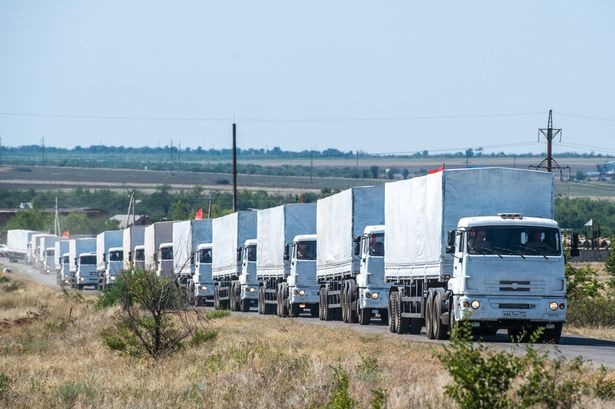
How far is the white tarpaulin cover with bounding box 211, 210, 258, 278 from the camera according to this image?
53125 millimetres

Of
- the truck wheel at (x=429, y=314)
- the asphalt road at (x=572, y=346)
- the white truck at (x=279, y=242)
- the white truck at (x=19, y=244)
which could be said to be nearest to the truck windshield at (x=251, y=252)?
the white truck at (x=279, y=242)

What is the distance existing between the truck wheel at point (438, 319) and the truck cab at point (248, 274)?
2309 centimetres

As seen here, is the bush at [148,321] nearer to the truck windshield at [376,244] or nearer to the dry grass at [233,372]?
the dry grass at [233,372]

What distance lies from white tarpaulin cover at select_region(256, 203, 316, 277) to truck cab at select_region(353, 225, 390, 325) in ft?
29.8

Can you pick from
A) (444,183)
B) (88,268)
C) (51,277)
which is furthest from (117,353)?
(51,277)

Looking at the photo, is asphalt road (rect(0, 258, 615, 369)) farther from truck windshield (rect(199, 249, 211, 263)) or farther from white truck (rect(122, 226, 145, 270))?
white truck (rect(122, 226, 145, 270))

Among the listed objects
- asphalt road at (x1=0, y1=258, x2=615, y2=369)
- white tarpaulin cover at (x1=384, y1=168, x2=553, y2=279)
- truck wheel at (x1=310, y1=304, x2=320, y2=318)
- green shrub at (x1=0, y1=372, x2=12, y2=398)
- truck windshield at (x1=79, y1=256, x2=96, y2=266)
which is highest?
white tarpaulin cover at (x1=384, y1=168, x2=553, y2=279)

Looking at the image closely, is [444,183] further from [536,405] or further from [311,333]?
[536,405]

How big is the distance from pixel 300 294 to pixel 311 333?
13.4m

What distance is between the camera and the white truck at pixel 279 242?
4572cm

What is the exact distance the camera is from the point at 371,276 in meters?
36.1

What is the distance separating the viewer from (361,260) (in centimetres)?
3650

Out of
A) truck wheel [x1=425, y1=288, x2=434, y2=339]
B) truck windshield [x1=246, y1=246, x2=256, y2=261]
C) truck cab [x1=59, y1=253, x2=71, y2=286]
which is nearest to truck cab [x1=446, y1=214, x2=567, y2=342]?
truck wheel [x1=425, y1=288, x2=434, y2=339]

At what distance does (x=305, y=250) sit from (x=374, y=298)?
8234mm
